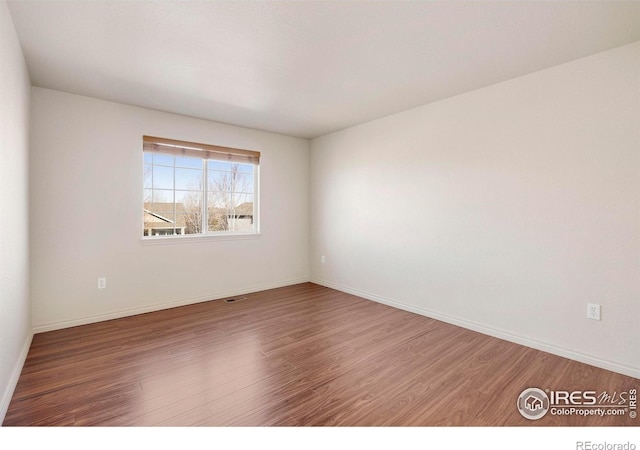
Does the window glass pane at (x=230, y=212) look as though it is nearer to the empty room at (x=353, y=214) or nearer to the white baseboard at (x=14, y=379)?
the empty room at (x=353, y=214)

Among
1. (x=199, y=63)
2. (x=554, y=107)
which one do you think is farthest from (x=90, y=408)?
(x=554, y=107)

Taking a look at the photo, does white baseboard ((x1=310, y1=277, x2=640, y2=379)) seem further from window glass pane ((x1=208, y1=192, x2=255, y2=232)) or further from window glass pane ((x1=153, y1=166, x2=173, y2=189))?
→ window glass pane ((x1=153, y1=166, x2=173, y2=189))

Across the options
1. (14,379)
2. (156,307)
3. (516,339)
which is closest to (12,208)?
(14,379)

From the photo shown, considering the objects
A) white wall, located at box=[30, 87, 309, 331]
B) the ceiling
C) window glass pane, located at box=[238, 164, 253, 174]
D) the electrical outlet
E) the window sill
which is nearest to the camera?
the ceiling

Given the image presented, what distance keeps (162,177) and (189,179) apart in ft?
1.08

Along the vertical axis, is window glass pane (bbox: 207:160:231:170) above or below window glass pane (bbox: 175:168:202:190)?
above

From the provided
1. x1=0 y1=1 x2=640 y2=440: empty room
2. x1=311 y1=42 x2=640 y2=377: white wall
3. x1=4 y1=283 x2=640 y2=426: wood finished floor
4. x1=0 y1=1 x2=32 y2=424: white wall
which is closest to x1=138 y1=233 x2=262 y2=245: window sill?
x1=0 y1=1 x2=640 y2=440: empty room

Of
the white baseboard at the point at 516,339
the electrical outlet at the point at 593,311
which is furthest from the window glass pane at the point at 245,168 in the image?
the electrical outlet at the point at 593,311

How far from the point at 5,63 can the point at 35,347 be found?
7.47ft

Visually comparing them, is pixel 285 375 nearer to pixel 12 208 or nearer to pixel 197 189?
pixel 12 208

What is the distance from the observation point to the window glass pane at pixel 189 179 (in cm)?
392

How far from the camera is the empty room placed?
6.15 feet
